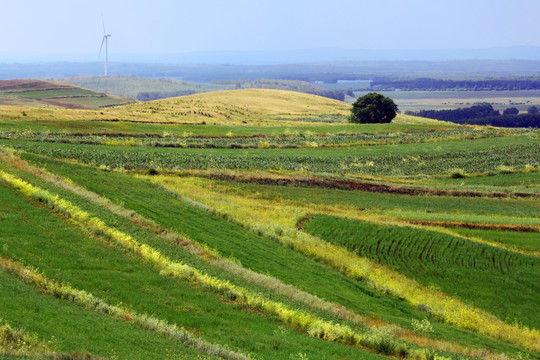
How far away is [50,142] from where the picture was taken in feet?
227

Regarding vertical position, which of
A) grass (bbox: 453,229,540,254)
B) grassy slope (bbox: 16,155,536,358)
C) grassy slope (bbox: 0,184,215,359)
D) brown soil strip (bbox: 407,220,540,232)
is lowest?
grass (bbox: 453,229,540,254)

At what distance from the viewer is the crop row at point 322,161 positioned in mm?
62938

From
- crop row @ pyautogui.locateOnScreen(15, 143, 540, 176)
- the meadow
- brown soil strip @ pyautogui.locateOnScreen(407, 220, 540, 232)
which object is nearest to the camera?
the meadow

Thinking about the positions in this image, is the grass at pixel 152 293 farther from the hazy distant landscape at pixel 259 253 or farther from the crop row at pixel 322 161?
the crop row at pixel 322 161

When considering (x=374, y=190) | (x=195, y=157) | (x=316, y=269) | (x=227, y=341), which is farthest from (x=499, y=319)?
(x=195, y=157)

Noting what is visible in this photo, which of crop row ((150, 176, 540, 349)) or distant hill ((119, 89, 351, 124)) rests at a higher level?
distant hill ((119, 89, 351, 124))

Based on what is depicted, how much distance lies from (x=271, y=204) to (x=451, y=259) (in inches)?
706

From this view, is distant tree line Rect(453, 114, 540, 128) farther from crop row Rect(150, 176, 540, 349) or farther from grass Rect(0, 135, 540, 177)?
crop row Rect(150, 176, 540, 349)

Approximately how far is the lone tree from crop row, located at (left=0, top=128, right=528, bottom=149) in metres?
25.8

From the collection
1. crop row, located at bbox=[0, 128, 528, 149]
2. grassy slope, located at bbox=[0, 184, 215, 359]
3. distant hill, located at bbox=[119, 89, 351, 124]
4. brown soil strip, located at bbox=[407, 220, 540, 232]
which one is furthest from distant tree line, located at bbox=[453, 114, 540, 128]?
grassy slope, located at bbox=[0, 184, 215, 359]

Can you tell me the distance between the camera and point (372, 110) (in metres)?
131

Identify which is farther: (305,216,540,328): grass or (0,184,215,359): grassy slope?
(305,216,540,328): grass

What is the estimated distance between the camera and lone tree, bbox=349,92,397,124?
130750mm

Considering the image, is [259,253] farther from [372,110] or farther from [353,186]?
[372,110]
